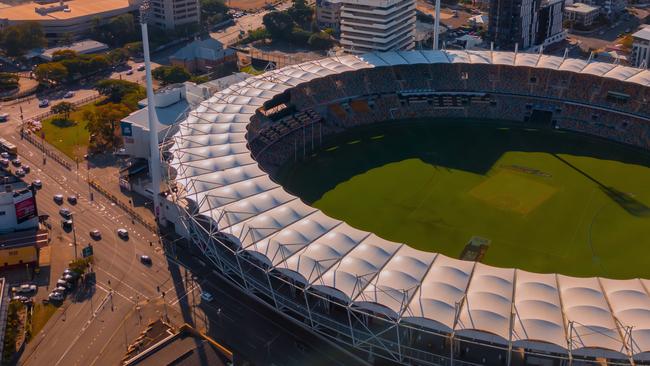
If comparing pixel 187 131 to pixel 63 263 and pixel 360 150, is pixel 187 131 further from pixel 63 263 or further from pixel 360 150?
pixel 360 150

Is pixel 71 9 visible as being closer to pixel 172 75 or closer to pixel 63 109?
pixel 172 75

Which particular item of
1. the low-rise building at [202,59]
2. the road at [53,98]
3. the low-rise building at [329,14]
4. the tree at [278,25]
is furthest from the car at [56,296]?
the low-rise building at [329,14]

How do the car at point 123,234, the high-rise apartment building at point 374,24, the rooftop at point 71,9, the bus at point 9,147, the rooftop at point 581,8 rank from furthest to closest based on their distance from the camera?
the rooftop at point 581,8 < the rooftop at point 71,9 < the high-rise apartment building at point 374,24 < the bus at point 9,147 < the car at point 123,234

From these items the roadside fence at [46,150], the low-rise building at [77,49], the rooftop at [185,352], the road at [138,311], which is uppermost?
the low-rise building at [77,49]

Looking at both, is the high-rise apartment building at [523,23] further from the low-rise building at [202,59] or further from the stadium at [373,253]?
the low-rise building at [202,59]

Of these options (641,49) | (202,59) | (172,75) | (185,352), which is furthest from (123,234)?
(641,49)
